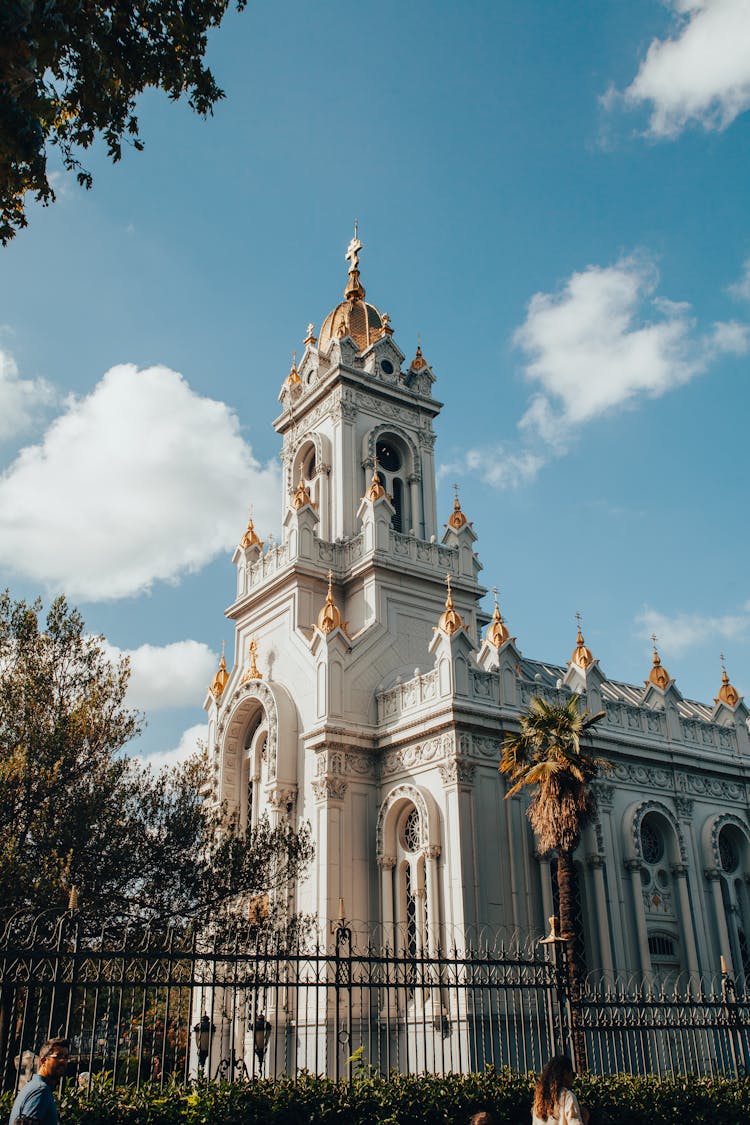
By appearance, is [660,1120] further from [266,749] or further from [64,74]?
[266,749]

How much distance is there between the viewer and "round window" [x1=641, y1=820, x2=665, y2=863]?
101 feet

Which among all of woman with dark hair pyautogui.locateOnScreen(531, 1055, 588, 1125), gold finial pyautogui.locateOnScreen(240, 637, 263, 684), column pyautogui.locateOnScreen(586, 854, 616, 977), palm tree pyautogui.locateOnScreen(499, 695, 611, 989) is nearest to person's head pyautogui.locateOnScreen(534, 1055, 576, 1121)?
woman with dark hair pyautogui.locateOnScreen(531, 1055, 588, 1125)

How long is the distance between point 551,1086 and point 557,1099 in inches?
4.9

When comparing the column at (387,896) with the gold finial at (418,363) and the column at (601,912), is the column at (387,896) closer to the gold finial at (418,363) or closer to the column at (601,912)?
the column at (601,912)

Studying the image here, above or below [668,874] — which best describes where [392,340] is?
above

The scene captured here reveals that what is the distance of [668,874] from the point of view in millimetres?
30672

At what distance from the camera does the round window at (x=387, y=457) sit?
127 ft

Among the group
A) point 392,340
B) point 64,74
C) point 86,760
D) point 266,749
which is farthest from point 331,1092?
point 392,340

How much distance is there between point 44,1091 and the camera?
8102mm

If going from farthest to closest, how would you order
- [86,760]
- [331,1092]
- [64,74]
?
[86,760] < [331,1092] < [64,74]

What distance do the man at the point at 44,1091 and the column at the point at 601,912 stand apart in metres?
21.3

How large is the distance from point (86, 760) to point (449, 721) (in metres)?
10.1

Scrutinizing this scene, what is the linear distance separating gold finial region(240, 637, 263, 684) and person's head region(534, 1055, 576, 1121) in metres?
23.4

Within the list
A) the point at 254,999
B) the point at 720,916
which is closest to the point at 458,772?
the point at 720,916
